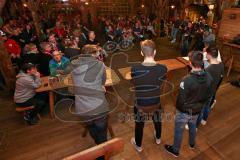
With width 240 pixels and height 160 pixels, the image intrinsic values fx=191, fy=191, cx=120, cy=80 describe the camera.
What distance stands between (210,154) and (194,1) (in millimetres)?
15008

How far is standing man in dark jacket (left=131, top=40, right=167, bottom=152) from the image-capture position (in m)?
2.16

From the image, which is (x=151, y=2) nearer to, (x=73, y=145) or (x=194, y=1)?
(x=194, y=1)

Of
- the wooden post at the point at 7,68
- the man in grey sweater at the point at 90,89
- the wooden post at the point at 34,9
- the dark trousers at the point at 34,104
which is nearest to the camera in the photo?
the man in grey sweater at the point at 90,89

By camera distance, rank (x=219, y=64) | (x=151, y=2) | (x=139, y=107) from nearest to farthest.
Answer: (x=139, y=107) < (x=219, y=64) < (x=151, y=2)

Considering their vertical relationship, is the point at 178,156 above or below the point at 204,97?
below

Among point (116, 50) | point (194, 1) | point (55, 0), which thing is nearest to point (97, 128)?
point (116, 50)

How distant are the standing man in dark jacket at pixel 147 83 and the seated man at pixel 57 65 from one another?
6.20ft

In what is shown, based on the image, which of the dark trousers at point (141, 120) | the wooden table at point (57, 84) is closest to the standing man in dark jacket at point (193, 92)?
the dark trousers at point (141, 120)

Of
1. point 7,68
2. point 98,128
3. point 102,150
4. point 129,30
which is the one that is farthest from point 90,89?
point 129,30

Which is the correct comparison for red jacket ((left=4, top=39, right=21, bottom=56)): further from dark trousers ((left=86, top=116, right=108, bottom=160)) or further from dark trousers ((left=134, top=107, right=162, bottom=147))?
dark trousers ((left=134, top=107, right=162, bottom=147))

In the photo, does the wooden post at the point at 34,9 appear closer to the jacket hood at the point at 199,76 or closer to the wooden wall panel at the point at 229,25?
the wooden wall panel at the point at 229,25

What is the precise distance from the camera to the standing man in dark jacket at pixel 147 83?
216cm

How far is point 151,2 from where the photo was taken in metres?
13.1

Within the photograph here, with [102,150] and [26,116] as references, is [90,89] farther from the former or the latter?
[26,116]
